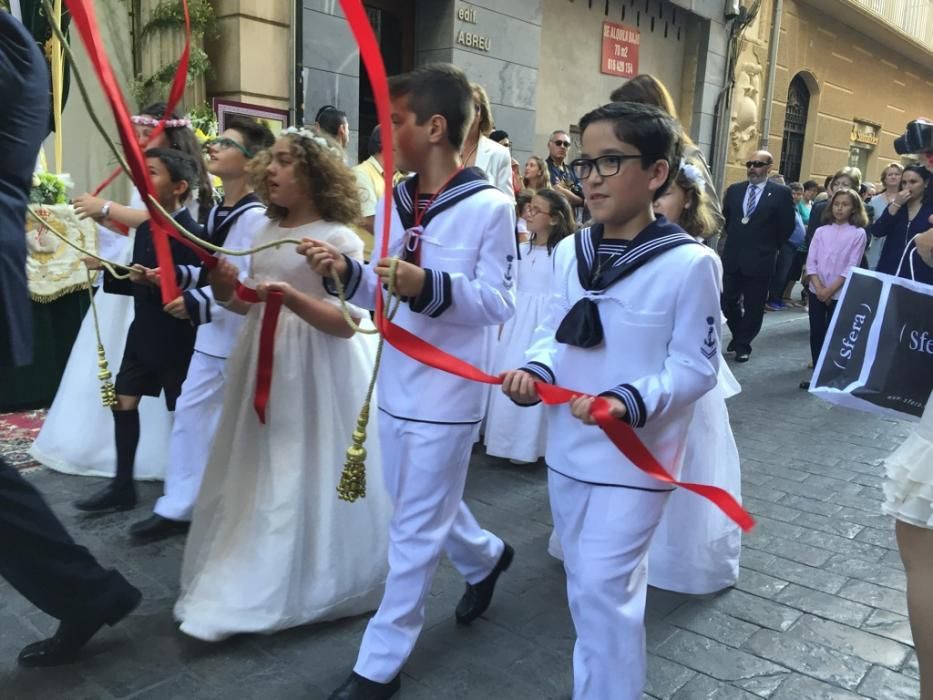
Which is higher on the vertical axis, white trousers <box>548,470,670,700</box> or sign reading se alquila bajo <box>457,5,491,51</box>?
sign reading se alquila bajo <box>457,5,491,51</box>

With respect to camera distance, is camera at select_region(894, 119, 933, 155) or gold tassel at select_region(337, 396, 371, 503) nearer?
gold tassel at select_region(337, 396, 371, 503)

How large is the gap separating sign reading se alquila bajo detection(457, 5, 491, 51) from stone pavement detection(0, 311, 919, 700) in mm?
6569

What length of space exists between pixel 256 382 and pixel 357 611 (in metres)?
0.93

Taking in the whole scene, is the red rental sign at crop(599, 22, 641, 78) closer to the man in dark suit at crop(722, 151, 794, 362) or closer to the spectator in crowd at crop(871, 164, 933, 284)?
the man in dark suit at crop(722, 151, 794, 362)

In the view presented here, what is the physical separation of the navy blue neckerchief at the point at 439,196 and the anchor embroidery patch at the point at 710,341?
80 centimetres

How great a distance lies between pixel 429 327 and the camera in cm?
239

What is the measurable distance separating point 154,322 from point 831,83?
1775cm

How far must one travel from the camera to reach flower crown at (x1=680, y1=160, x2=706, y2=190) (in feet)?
10.1

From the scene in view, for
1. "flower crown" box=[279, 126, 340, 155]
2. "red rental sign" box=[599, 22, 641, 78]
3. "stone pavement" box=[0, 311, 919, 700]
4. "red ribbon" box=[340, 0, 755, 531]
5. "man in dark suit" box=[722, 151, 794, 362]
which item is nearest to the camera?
"red ribbon" box=[340, 0, 755, 531]

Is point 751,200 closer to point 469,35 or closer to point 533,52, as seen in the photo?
point 533,52

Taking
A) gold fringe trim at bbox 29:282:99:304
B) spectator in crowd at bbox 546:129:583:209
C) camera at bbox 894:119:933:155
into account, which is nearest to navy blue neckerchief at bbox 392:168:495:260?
camera at bbox 894:119:933:155

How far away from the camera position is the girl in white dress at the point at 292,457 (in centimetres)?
274

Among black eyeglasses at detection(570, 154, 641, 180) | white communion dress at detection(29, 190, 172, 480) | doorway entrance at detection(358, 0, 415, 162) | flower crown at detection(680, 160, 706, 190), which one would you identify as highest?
doorway entrance at detection(358, 0, 415, 162)

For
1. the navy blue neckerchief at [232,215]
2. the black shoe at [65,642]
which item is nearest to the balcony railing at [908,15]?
the navy blue neckerchief at [232,215]
